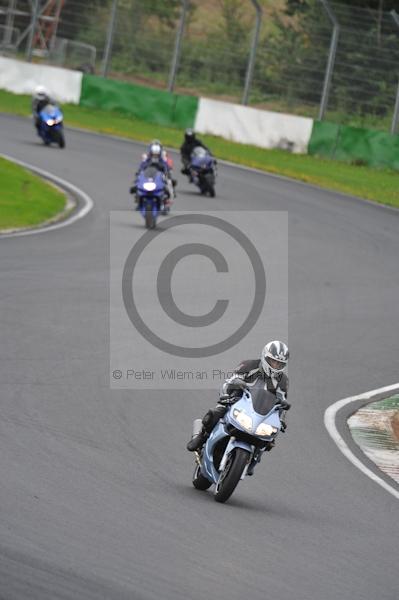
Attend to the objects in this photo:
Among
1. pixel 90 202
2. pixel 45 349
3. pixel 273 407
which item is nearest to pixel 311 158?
pixel 90 202

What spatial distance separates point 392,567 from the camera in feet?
27.6

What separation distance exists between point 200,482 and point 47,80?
35.3 m

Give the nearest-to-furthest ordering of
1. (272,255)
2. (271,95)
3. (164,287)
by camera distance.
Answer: (164,287) → (272,255) → (271,95)

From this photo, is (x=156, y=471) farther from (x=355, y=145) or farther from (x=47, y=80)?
(x=47, y=80)

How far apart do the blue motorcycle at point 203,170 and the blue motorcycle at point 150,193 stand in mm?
4738

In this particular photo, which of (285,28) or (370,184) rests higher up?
(285,28)

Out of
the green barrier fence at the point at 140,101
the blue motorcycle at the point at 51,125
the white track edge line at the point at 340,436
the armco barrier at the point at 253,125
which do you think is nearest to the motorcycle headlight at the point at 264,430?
the white track edge line at the point at 340,436

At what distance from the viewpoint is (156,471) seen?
33.8 ft

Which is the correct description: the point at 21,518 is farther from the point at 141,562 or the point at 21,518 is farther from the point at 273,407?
the point at 273,407

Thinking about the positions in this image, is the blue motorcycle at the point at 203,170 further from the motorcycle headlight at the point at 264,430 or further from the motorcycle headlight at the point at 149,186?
the motorcycle headlight at the point at 264,430

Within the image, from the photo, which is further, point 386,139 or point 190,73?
point 190,73

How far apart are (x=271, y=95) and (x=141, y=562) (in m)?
34.2

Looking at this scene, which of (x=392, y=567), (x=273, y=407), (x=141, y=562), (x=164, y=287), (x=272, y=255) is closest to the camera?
(x=141, y=562)

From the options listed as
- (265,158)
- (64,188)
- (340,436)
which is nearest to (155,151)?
(64,188)
